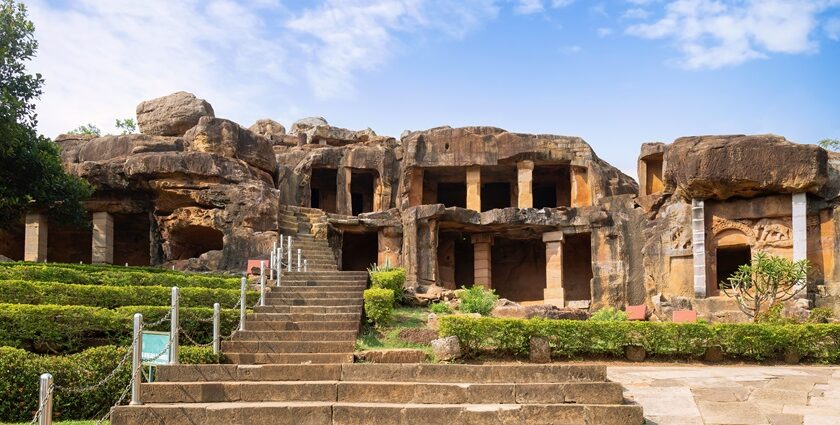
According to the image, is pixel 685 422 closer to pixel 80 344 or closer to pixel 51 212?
pixel 80 344

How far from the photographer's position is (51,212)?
73.4 ft

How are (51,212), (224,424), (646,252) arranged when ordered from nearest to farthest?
(224,424) < (51,212) < (646,252)

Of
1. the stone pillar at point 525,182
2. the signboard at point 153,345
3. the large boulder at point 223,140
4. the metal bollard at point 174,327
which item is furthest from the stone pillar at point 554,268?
the signboard at point 153,345

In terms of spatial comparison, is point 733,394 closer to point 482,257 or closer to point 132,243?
point 482,257

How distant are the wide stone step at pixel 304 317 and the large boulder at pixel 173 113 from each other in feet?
65.3

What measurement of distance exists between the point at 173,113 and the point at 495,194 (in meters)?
14.9

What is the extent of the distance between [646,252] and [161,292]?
1607cm

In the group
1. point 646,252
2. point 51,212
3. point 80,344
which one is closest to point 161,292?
point 80,344

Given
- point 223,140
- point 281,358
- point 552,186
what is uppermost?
point 223,140

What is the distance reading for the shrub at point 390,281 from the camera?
53.1 feet

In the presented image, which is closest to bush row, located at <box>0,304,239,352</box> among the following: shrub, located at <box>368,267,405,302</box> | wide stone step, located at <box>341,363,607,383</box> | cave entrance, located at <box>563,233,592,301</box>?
wide stone step, located at <box>341,363,607,383</box>

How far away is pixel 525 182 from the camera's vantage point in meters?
28.7

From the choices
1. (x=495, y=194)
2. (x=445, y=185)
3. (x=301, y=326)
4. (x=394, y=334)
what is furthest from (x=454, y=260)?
(x=301, y=326)

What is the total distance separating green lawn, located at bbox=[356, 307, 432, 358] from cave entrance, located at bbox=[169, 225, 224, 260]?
9.74 metres
